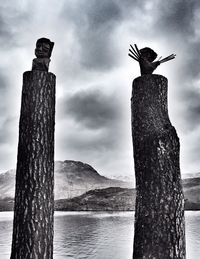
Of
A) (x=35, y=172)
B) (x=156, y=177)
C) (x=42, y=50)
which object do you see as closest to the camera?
(x=156, y=177)

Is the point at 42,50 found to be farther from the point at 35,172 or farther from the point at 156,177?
the point at 156,177

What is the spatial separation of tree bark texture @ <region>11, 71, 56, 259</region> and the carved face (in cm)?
34

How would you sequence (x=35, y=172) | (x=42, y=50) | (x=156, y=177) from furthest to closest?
1. (x=42, y=50)
2. (x=35, y=172)
3. (x=156, y=177)

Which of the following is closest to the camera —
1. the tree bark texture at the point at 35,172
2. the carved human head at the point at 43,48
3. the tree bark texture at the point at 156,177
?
the tree bark texture at the point at 156,177

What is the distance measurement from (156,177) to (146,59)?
1862 millimetres

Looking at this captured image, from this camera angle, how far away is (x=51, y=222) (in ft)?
16.2

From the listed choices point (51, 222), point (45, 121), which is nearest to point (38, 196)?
point (51, 222)

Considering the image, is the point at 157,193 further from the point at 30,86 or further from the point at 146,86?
the point at 30,86

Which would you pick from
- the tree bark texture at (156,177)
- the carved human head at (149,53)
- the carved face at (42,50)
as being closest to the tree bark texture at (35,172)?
the carved face at (42,50)

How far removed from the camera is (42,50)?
5.54m

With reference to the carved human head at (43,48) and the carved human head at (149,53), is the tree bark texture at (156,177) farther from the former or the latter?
the carved human head at (43,48)

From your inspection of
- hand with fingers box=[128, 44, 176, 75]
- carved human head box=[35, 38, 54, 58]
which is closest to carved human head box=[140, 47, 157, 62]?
hand with fingers box=[128, 44, 176, 75]

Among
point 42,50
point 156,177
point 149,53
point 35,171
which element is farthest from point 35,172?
point 149,53

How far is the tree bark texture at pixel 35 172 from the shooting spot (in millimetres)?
4746
